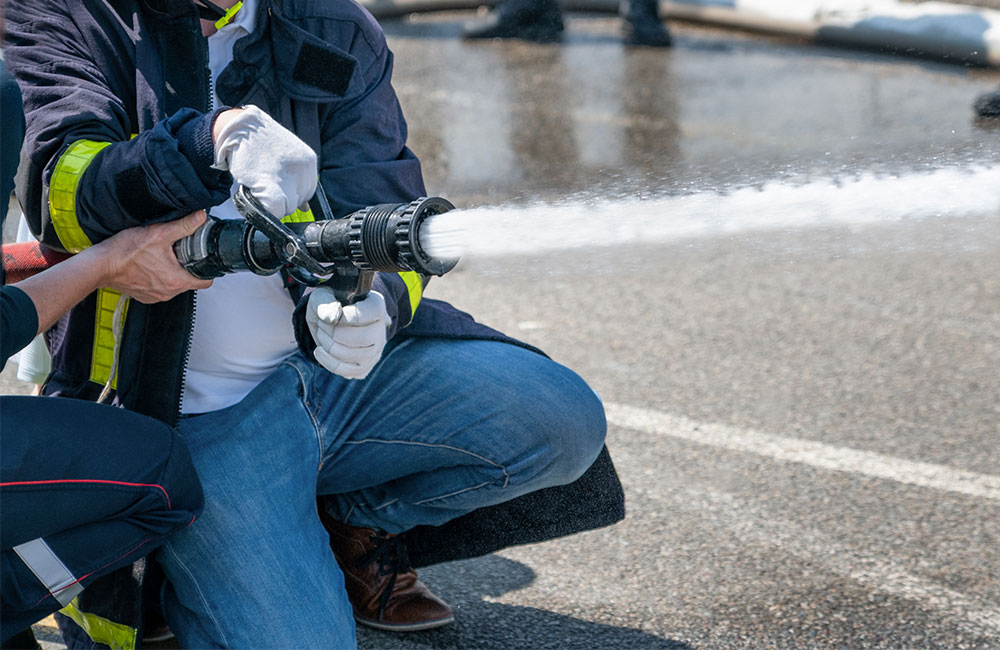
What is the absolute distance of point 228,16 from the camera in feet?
6.81

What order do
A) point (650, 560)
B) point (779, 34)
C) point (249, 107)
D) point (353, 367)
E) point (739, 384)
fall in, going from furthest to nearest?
point (779, 34)
point (739, 384)
point (650, 560)
point (353, 367)
point (249, 107)

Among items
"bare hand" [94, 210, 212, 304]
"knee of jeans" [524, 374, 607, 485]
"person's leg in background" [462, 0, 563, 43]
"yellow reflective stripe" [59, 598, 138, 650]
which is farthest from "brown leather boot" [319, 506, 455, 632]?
"person's leg in background" [462, 0, 563, 43]

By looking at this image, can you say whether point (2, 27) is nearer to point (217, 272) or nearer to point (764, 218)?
point (217, 272)

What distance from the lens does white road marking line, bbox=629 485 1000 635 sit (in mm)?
2342

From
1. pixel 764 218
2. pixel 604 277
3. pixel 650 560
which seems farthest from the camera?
pixel 604 277

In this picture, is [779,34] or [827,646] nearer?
[827,646]

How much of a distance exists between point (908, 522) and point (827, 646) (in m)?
0.54

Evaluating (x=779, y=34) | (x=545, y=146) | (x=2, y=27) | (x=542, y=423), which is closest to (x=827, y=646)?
(x=542, y=423)

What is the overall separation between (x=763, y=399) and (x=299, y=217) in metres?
1.66

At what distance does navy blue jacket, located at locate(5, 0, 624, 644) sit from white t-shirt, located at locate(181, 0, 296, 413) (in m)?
0.06

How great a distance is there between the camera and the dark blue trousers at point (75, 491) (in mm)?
1718

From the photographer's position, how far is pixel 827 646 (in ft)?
7.37

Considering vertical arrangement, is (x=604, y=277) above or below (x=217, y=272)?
below

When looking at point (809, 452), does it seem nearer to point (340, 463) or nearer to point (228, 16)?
point (340, 463)
